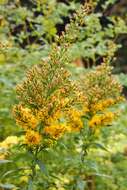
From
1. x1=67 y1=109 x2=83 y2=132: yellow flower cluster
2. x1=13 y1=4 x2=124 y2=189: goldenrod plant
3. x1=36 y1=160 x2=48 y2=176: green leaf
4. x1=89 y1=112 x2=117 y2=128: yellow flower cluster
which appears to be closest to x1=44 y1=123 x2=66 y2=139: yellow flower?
x1=13 y1=4 x2=124 y2=189: goldenrod plant

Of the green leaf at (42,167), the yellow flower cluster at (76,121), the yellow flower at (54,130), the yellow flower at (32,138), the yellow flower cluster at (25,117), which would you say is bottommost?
the green leaf at (42,167)

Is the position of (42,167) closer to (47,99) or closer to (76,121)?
(47,99)

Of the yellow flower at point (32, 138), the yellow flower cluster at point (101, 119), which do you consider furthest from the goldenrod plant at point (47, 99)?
the yellow flower cluster at point (101, 119)

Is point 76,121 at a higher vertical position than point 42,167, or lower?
higher

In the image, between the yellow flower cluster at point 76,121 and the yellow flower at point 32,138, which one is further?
the yellow flower cluster at point 76,121

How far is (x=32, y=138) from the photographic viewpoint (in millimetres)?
2799

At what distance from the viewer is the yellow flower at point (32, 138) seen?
9.16 feet

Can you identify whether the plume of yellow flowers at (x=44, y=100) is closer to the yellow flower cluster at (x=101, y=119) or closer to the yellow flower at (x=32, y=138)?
the yellow flower at (x=32, y=138)

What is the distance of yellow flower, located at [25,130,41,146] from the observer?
9.16ft

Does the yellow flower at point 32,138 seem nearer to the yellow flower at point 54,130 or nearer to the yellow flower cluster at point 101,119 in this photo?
the yellow flower at point 54,130

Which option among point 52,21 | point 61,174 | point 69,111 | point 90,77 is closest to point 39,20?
point 52,21

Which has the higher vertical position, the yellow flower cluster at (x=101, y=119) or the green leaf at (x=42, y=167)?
the yellow flower cluster at (x=101, y=119)

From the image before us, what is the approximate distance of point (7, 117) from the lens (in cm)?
516

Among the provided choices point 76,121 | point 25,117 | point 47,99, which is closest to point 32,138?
point 25,117
